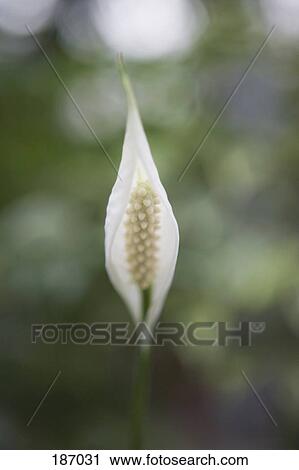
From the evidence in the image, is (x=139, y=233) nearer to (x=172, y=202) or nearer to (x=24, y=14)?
(x=172, y=202)

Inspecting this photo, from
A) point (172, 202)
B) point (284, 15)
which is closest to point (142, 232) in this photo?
point (172, 202)

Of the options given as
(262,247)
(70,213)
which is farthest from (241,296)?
(70,213)

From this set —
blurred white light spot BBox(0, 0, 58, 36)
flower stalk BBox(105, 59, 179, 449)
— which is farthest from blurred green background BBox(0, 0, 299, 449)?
flower stalk BBox(105, 59, 179, 449)

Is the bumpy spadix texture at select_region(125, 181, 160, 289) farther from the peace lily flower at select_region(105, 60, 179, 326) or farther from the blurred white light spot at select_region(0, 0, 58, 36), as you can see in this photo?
the blurred white light spot at select_region(0, 0, 58, 36)

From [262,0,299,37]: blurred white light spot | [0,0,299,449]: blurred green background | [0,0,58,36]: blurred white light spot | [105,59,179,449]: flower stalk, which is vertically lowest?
[0,0,299,449]: blurred green background
